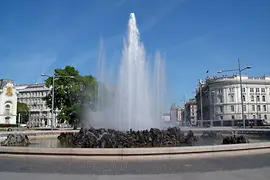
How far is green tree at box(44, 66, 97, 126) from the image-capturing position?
45.4 meters

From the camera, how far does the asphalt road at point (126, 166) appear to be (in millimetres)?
8508

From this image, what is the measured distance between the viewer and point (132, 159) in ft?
34.0

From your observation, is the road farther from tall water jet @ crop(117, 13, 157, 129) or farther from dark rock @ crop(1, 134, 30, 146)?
tall water jet @ crop(117, 13, 157, 129)

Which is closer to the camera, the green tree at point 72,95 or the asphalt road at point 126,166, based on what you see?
the asphalt road at point 126,166

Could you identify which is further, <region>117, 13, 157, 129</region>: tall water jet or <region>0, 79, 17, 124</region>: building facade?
<region>0, 79, 17, 124</region>: building facade

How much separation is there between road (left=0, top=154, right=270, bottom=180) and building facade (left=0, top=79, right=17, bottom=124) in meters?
87.5

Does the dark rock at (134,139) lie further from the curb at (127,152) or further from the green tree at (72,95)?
the green tree at (72,95)

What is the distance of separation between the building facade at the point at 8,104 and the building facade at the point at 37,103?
99.3 feet

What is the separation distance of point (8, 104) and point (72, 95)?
56.3 meters

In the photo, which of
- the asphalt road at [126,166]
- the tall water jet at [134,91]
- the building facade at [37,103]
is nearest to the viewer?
the asphalt road at [126,166]

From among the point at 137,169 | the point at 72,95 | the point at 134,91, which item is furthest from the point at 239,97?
the point at 137,169

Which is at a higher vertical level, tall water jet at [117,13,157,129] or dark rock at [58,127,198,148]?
tall water jet at [117,13,157,129]

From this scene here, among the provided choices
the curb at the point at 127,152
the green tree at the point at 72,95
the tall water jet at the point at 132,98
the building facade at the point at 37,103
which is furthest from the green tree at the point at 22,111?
the curb at the point at 127,152

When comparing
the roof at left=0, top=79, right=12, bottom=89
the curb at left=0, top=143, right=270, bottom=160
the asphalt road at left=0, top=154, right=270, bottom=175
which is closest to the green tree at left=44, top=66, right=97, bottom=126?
the curb at left=0, top=143, right=270, bottom=160
